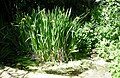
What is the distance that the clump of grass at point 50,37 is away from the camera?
537cm

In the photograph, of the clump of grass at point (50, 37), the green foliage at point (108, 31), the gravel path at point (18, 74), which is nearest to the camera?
the gravel path at point (18, 74)

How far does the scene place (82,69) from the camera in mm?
5234

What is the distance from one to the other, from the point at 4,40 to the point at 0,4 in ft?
4.50

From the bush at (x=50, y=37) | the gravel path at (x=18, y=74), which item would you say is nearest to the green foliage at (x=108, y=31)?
the bush at (x=50, y=37)

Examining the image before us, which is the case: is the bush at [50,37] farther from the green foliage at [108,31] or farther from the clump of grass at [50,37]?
the green foliage at [108,31]

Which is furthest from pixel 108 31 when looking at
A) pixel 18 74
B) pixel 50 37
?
pixel 18 74

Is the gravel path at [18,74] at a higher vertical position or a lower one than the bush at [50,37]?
lower

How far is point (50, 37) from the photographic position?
17.7 feet

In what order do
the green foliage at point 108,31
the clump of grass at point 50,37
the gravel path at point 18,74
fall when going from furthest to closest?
1. the green foliage at point 108,31
2. the clump of grass at point 50,37
3. the gravel path at point 18,74

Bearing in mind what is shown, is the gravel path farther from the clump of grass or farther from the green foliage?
the green foliage

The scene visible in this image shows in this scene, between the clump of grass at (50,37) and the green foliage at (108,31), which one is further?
the green foliage at (108,31)

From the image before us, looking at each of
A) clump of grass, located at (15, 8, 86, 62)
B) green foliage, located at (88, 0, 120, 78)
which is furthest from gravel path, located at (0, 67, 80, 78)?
green foliage, located at (88, 0, 120, 78)

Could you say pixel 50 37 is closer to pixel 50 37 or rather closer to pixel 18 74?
pixel 50 37

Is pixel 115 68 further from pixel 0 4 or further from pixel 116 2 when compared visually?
pixel 0 4
